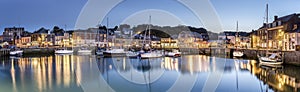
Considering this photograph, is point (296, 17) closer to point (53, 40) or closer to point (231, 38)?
point (231, 38)

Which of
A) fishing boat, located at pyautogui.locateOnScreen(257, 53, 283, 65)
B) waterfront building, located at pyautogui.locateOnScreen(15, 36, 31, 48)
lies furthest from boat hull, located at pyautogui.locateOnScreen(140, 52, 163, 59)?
waterfront building, located at pyautogui.locateOnScreen(15, 36, 31, 48)

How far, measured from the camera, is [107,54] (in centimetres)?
4178

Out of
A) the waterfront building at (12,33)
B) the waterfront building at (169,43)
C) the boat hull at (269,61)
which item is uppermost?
the waterfront building at (12,33)

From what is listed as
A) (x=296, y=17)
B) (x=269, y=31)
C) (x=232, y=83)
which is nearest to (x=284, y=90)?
(x=232, y=83)

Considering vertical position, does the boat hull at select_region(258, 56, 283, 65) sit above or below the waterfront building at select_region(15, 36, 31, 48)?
below

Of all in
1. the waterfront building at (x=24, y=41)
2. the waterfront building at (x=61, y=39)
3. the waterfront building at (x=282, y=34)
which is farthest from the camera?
the waterfront building at (x=24, y=41)

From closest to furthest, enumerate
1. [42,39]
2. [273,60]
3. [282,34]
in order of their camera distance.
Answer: [273,60], [282,34], [42,39]

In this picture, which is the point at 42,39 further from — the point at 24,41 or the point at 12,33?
the point at 12,33

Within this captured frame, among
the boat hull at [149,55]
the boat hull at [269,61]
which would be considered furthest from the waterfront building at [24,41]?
the boat hull at [269,61]

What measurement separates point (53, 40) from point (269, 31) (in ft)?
183

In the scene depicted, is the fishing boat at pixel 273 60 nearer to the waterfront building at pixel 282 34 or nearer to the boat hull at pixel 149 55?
the waterfront building at pixel 282 34

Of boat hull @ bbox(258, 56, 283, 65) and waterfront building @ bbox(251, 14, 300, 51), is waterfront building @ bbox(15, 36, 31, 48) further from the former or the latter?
boat hull @ bbox(258, 56, 283, 65)

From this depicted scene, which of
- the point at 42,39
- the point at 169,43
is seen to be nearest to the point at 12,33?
the point at 42,39

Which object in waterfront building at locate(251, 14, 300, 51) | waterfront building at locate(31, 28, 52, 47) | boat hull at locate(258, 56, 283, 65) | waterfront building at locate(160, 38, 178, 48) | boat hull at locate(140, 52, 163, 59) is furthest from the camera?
waterfront building at locate(31, 28, 52, 47)
